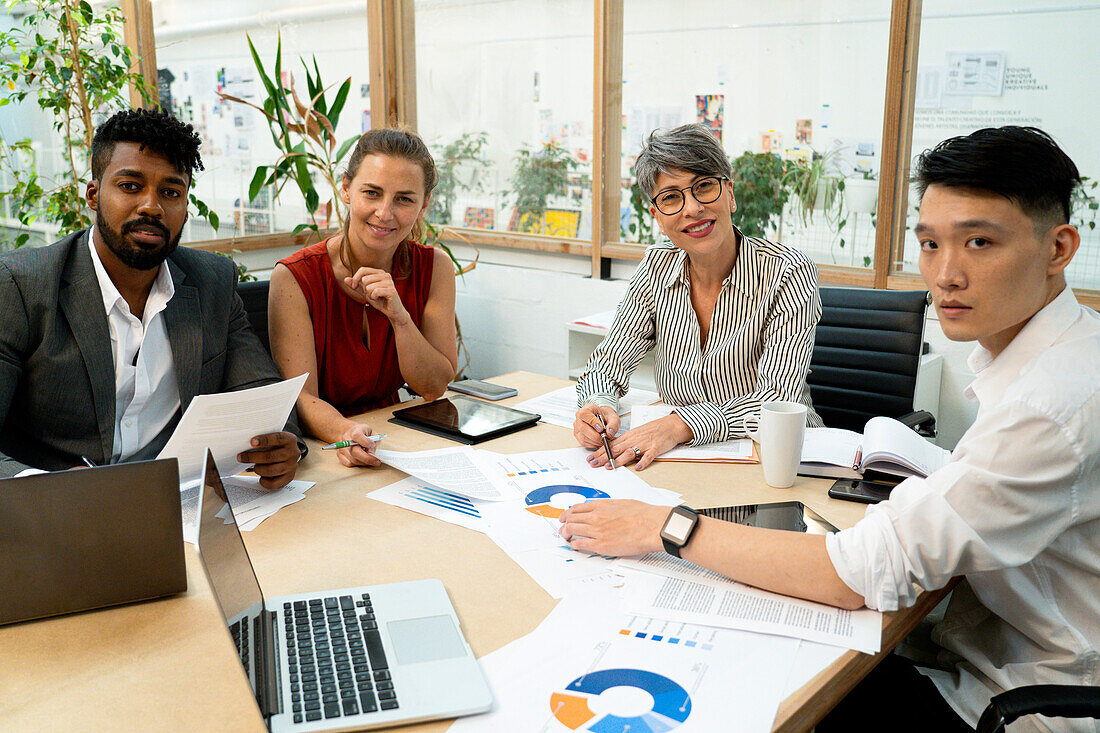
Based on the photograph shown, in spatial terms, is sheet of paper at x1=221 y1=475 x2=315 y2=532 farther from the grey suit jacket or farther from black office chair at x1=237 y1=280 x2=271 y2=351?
black office chair at x1=237 y1=280 x2=271 y2=351

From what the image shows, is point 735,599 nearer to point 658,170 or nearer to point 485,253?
point 658,170

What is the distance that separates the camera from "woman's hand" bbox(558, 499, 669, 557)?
47.8 inches

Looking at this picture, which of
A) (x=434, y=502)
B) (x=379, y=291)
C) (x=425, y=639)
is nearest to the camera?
(x=425, y=639)

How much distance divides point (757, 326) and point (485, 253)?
9.20ft

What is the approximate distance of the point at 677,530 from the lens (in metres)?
1.20

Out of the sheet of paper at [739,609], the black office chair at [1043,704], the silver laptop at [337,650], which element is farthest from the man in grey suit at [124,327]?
the black office chair at [1043,704]

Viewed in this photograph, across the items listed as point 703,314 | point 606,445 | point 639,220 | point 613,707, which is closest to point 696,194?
point 703,314

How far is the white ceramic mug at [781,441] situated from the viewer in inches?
58.1

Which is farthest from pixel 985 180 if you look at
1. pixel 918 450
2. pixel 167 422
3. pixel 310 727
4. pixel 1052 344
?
pixel 167 422

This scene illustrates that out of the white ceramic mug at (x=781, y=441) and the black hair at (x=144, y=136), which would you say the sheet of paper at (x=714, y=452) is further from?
the black hair at (x=144, y=136)

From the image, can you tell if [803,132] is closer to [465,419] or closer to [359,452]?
[465,419]

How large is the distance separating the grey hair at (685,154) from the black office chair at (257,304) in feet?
3.67

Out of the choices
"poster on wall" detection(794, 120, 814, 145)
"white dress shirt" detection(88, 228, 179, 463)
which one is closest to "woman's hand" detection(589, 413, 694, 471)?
"white dress shirt" detection(88, 228, 179, 463)

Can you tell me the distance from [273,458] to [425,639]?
0.62 metres
